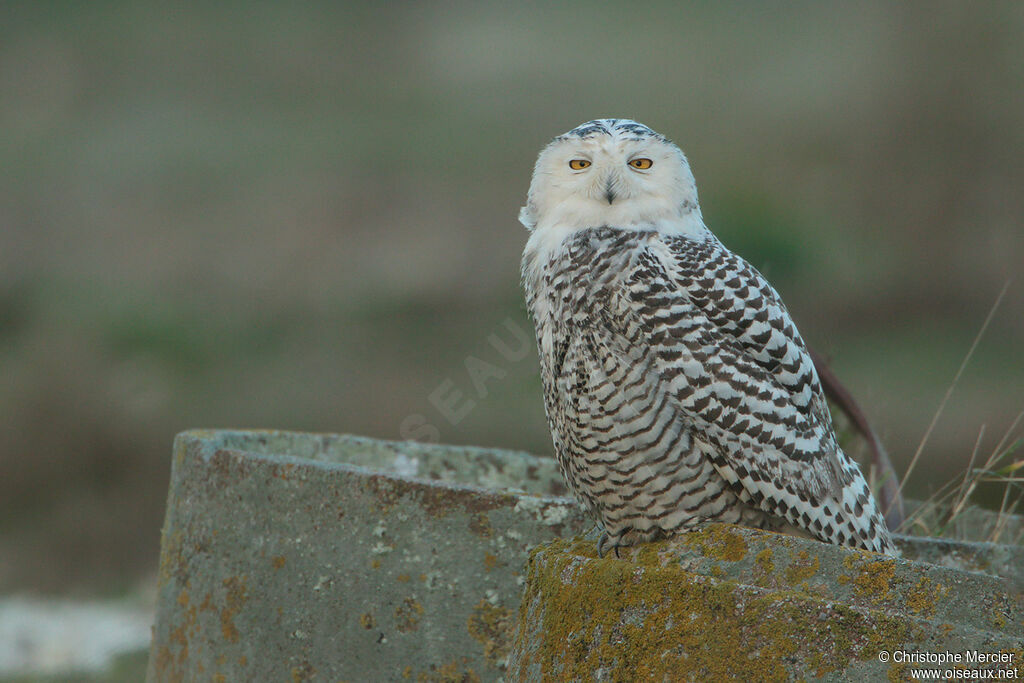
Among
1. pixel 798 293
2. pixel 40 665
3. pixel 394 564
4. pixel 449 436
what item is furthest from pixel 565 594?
pixel 798 293

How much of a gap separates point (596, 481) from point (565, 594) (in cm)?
84

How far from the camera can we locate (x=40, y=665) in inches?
262

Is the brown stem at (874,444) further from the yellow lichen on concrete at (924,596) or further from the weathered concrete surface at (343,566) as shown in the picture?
the yellow lichen on concrete at (924,596)

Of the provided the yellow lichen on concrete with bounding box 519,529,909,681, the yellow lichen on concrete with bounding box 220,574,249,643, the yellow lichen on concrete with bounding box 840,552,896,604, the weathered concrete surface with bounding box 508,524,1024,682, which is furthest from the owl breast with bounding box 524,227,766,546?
the yellow lichen on concrete with bounding box 220,574,249,643

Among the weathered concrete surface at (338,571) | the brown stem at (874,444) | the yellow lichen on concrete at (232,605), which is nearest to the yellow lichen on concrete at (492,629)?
the weathered concrete surface at (338,571)

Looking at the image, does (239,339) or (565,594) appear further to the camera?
(239,339)

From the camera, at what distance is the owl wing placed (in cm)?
300

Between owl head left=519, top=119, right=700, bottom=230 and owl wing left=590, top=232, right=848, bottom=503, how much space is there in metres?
0.19

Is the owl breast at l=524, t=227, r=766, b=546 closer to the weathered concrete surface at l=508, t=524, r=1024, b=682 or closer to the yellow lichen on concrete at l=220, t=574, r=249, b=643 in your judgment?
the weathered concrete surface at l=508, t=524, r=1024, b=682

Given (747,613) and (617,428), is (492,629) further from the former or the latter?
(747,613)

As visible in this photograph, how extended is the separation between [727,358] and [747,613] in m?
1.17

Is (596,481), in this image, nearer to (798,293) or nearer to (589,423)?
(589,423)

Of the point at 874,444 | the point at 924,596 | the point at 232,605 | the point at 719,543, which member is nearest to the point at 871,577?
the point at 924,596

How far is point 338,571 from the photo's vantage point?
3139mm
